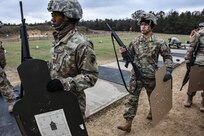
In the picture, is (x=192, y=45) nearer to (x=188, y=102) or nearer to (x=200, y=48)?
(x=200, y=48)

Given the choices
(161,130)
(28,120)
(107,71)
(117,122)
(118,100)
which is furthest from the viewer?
(107,71)

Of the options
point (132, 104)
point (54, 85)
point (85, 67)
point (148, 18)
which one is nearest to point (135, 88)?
point (132, 104)

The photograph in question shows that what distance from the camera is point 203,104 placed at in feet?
14.1

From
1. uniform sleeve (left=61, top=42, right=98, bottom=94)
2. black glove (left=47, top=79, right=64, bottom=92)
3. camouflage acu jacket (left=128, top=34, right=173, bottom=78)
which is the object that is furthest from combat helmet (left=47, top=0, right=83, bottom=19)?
camouflage acu jacket (left=128, top=34, right=173, bottom=78)

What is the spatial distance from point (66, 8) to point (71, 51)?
35 centimetres

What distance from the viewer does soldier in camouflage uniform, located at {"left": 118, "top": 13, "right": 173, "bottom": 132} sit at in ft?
10.5

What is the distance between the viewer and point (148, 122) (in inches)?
151

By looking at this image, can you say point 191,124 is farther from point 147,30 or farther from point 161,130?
point 147,30

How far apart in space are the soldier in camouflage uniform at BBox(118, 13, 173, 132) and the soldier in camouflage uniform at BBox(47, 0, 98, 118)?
1.32m

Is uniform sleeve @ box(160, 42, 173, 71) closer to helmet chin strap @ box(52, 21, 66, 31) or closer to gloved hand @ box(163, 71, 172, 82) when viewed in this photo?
gloved hand @ box(163, 71, 172, 82)

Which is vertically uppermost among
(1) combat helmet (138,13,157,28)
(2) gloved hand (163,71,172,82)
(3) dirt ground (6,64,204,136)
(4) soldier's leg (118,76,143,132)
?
(1) combat helmet (138,13,157,28)

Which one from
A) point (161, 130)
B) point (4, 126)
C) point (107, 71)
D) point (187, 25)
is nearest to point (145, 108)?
point (161, 130)

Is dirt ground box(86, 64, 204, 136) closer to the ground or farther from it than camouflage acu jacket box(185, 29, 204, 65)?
closer to the ground

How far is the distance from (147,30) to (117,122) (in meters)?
1.58
